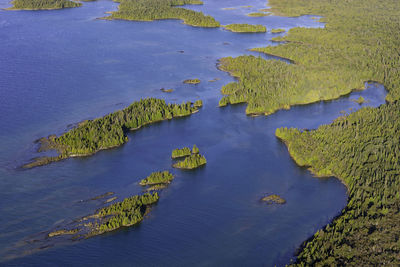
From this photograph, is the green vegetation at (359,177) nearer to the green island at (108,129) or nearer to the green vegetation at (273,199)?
the green vegetation at (273,199)

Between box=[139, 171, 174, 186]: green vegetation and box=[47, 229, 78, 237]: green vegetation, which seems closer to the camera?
box=[47, 229, 78, 237]: green vegetation

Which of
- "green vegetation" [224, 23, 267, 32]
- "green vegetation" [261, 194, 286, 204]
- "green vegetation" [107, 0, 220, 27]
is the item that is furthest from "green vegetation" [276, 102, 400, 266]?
"green vegetation" [107, 0, 220, 27]

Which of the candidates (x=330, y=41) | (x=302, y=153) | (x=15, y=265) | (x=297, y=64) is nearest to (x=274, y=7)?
(x=330, y=41)

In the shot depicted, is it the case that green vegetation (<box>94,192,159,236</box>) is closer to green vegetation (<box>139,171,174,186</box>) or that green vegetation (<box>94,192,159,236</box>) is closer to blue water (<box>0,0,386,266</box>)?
blue water (<box>0,0,386,266</box>)

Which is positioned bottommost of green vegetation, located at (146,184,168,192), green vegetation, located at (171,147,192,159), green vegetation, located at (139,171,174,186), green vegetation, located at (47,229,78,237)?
green vegetation, located at (47,229,78,237)

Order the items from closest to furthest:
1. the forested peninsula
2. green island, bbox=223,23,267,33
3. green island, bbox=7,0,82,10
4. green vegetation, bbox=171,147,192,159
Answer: the forested peninsula
green vegetation, bbox=171,147,192,159
green island, bbox=223,23,267,33
green island, bbox=7,0,82,10

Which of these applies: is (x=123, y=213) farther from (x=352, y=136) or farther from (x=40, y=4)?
(x=40, y=4)

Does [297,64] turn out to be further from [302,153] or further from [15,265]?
[15,265]
